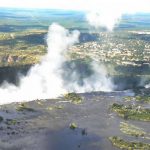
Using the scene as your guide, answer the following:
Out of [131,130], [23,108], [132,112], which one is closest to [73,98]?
[132,112]

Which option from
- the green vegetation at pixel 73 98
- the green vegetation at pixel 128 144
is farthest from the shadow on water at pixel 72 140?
the green vegetation at pixel 73 98

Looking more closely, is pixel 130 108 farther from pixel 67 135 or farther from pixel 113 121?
pixel 67 135

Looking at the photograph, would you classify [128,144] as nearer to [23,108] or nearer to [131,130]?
[131,130]

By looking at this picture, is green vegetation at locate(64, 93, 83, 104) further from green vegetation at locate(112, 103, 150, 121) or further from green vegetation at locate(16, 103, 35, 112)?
green vegetation at locate(16, 103, 35, 112)

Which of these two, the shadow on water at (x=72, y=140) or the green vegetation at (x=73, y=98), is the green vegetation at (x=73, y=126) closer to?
the shadow on water at (x=72, y=140)

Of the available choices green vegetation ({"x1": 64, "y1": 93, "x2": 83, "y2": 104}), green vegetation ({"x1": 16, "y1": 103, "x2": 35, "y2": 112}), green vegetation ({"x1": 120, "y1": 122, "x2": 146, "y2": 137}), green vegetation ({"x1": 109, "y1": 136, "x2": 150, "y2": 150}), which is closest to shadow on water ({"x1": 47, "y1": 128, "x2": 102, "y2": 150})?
green vegetation ({"x1": 109, "y1": 136, "x2": 150, "y2": 150})

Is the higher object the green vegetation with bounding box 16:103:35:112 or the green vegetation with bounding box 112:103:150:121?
the green vegetation with bounding box 16:103:35:112

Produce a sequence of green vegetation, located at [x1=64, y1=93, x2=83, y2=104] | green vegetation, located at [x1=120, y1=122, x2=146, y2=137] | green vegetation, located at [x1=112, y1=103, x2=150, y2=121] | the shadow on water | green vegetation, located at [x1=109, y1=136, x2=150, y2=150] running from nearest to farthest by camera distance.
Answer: the shadow on water < green vegetation, located at [x1=109, y1=136, x2=150, y2=150] < green vegetation, located at [x1=120, y1=122, x2=146, y2=137] < green vegetation, located at [x1=112, y1=103, x2=150, y2=121] < green vegetation, located at [x1=64, y1=93, x2=83, y2=104]
